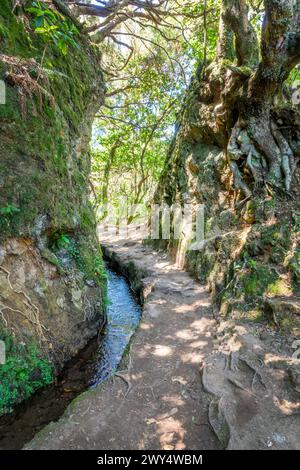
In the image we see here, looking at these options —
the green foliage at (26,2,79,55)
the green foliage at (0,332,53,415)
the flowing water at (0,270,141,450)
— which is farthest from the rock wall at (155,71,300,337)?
the green foliage at (26,2,79,55)

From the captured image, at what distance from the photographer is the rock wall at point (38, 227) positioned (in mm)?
4344

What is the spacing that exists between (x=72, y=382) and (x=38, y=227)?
2.81 meters

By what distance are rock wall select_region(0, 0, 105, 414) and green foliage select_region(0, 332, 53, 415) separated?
14 millimetres

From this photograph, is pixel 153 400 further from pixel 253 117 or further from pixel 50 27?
pixel 253 117

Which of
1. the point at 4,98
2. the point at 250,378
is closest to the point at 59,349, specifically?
the point at 250,378

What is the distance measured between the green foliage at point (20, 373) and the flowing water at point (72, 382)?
0.43 ft

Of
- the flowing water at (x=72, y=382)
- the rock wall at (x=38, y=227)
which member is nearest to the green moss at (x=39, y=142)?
the rock wall at (x=38, y=227)

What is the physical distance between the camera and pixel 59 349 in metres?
4.96

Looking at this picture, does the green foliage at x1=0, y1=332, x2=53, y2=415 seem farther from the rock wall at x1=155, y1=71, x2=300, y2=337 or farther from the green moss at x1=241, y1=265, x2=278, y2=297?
the green moss at x1=241, y1=265, x2=278, y2=297

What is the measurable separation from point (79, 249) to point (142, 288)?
3.02 meters

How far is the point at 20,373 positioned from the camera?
414 centimetres

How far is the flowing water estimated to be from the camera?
12.2 ft
